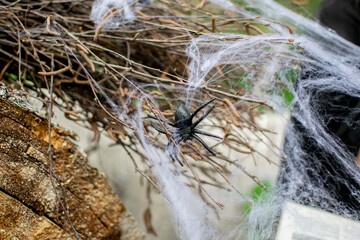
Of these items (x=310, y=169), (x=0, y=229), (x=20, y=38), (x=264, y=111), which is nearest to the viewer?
(x=0, y=229)

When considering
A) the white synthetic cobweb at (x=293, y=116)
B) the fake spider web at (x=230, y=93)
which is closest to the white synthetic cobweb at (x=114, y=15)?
the fake spider web at (x=230, y=93)

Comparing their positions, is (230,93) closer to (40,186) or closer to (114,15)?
(114,15)

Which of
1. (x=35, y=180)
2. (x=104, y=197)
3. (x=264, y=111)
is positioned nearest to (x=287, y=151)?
(x=264, y=111)

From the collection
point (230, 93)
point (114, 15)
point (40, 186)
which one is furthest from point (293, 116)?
point (40, 186)

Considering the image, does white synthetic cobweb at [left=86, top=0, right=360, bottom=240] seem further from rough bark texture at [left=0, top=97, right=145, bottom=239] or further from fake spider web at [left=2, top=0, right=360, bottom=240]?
rough bark texture at [left=0, top=97, right=145, bottom=239]

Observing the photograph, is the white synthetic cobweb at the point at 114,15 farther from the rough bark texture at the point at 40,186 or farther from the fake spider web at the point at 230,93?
the rough bark texture at the point at 40,186

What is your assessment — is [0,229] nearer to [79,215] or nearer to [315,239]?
[79,215]
